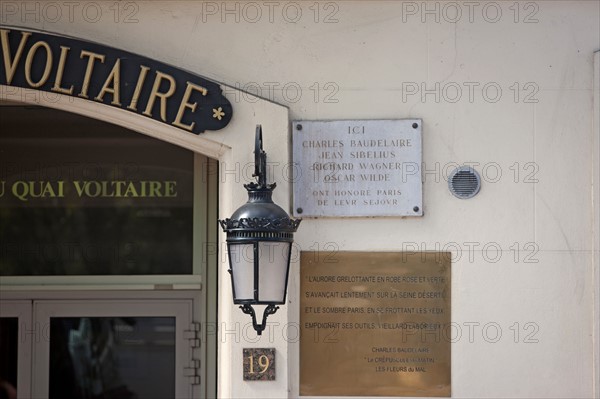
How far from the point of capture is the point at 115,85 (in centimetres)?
693

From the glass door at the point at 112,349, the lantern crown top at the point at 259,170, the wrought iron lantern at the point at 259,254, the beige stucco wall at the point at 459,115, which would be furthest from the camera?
the glass door at the point at 112,349

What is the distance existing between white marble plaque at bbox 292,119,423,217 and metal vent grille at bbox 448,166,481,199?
21cm

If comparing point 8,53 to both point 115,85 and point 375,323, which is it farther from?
point 375,323

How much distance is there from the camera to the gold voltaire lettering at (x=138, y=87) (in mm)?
6926

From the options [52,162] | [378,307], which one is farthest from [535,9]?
[52,162]

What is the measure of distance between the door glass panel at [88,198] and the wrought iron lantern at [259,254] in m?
1.90

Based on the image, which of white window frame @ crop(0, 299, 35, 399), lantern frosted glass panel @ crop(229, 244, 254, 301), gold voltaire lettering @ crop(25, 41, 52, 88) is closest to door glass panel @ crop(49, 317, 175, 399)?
white window frame @ crop(0, 299, 35, 399)

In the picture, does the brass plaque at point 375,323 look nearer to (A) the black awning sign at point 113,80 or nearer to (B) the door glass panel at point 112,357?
(A) the black awning sign at point 113,80

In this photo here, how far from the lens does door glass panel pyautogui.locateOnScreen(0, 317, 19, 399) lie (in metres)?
8.01

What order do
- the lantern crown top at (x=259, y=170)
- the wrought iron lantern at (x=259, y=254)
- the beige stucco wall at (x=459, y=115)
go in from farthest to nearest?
1. the beige stucco wall at (x=459, y=115)
2. the lantern crown top at (x=259, y=170)
3. the wrought iron lantern at (x=259, y=254)

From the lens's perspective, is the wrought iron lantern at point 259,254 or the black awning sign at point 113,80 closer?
the wrought iron lantern at point 259,254

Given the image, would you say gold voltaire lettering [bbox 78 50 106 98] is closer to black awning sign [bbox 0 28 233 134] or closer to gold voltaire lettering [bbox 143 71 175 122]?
black awning sign [bbox 0 28 233 134]

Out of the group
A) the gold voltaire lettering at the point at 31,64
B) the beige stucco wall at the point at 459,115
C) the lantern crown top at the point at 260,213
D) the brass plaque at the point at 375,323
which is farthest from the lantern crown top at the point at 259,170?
the gold voltaire lettering at the point at 31,64

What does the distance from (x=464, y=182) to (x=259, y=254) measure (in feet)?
5.27
